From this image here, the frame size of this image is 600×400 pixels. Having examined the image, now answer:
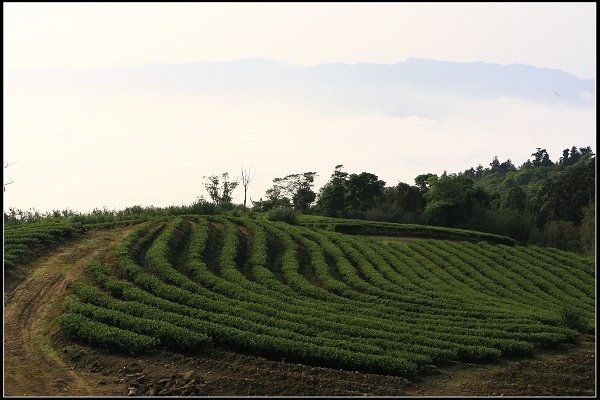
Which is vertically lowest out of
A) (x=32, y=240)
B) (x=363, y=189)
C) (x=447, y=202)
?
(x=32, y=240)

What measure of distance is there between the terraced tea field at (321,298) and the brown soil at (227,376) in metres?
0.52

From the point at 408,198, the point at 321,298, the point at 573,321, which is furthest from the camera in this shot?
the point at 408,198

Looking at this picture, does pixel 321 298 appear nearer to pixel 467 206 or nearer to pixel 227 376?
pixel 227 376

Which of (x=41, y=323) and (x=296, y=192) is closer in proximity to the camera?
(x=41, y=323)

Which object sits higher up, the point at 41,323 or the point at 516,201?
the point at 516,201

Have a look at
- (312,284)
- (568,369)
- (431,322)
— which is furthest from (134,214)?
(568,369)

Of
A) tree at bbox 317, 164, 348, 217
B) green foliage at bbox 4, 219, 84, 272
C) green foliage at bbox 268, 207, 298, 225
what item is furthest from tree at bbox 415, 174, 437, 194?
green foliage at bbox 4, 219, 84, 272

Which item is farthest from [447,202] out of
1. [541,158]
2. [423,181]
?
[541,158]

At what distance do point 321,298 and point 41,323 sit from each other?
11413 millimetres

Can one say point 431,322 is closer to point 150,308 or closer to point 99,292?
point 150,308

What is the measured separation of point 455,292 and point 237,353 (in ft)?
52.5

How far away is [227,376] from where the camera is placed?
49.3 ft

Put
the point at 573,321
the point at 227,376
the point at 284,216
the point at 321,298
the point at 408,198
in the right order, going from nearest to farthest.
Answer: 1. the point at 227,376
2. the point at 573,321
3. the point at 321,298
4. the point at 284,216
5. the point at 408,198

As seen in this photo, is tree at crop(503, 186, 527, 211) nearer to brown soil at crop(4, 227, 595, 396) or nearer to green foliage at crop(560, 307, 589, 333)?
green foliage at crop(560, 307, 589, 333)
